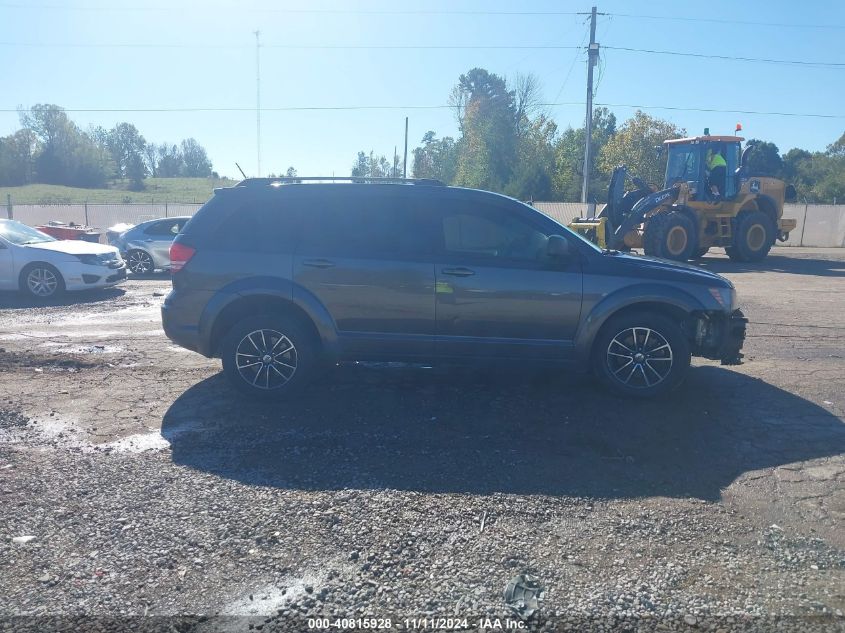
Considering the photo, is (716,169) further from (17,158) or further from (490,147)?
(17,158)

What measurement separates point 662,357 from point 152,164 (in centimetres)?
10062

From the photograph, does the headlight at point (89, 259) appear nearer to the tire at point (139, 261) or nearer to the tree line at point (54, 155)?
the tire at point (139, 261)

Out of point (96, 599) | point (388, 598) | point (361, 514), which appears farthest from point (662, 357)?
point (96, 599)

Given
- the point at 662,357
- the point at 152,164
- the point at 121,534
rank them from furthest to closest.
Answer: the point at 152,164, the point at 662,357, the point at 121,534

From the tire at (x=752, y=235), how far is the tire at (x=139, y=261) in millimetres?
16052

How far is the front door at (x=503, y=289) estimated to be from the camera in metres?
6.04

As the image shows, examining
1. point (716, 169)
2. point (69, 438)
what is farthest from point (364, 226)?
point (716, 169)

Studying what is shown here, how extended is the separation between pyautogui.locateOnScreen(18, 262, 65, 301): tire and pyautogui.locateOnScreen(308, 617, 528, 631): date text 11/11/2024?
11595mm

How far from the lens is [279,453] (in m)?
5.00

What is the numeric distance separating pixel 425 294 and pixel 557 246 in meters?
1.23

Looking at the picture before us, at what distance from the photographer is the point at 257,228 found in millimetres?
6309

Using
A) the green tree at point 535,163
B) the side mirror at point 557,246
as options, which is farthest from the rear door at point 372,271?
the green tree at point 535,163

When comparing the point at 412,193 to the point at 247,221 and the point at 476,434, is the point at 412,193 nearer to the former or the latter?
the point at 247,221

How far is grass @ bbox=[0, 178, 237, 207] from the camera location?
156 ft
